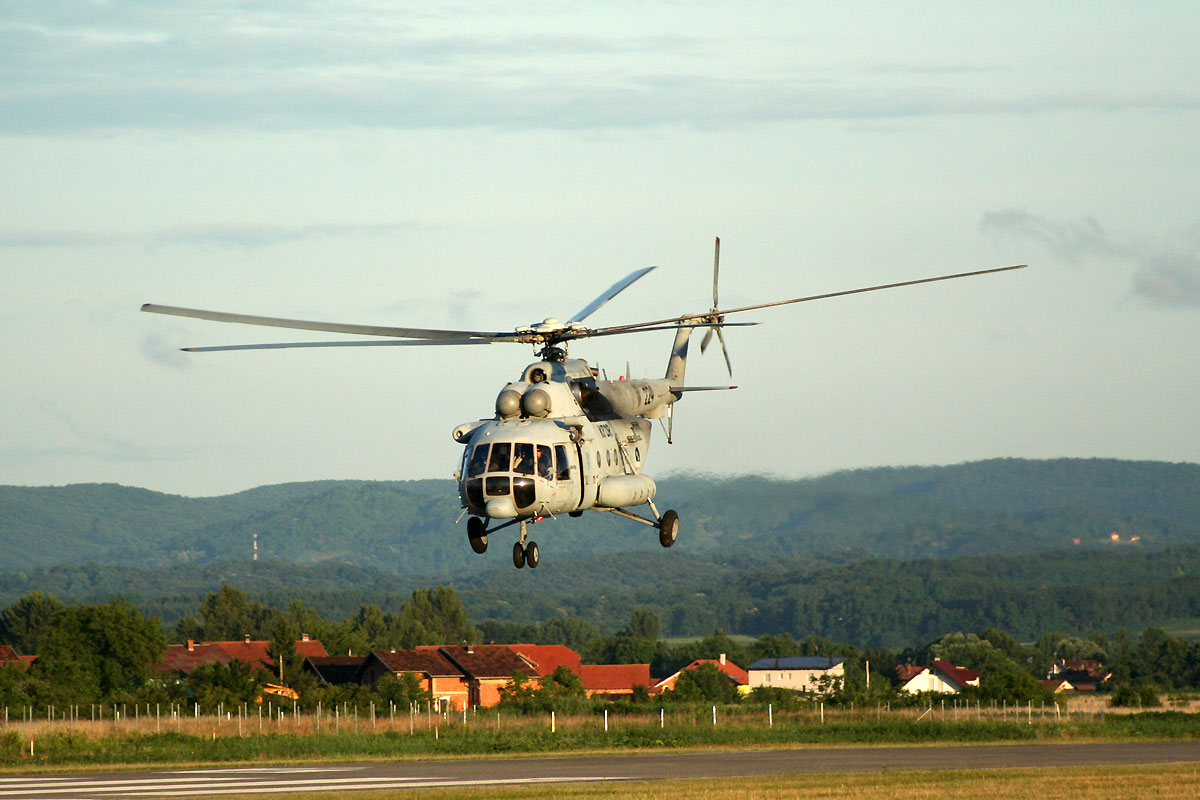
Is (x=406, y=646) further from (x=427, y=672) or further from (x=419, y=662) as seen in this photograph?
(x=427, y=672)

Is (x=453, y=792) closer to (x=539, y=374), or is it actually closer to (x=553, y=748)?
(x=539, y=374)

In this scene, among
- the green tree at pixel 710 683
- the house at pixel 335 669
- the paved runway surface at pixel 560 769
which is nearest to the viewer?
the paved runway surface at pixel 560 769

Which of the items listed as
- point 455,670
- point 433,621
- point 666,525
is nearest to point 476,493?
point 666,525

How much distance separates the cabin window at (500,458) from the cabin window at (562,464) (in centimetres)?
107

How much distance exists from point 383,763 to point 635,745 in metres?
12.7

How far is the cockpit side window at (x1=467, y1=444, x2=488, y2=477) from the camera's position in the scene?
30.7m

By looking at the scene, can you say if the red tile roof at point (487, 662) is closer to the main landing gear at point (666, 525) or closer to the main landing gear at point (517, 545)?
the main landing gear at point (666, 525)

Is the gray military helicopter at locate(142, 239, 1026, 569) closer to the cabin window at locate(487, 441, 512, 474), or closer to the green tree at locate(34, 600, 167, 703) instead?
the cabin window at locate(487, 441, 512, 474)

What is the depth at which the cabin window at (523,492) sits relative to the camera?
30.4 m

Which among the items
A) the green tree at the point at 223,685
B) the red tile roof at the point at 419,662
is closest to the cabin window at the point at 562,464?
the green tree at the point at 223,685

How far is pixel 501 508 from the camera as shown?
3009 cm

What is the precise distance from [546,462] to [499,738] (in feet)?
139

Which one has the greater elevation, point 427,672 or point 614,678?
point 427,672

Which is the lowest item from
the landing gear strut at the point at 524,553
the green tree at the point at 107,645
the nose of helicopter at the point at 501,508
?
the green tree at the point at 107,645
